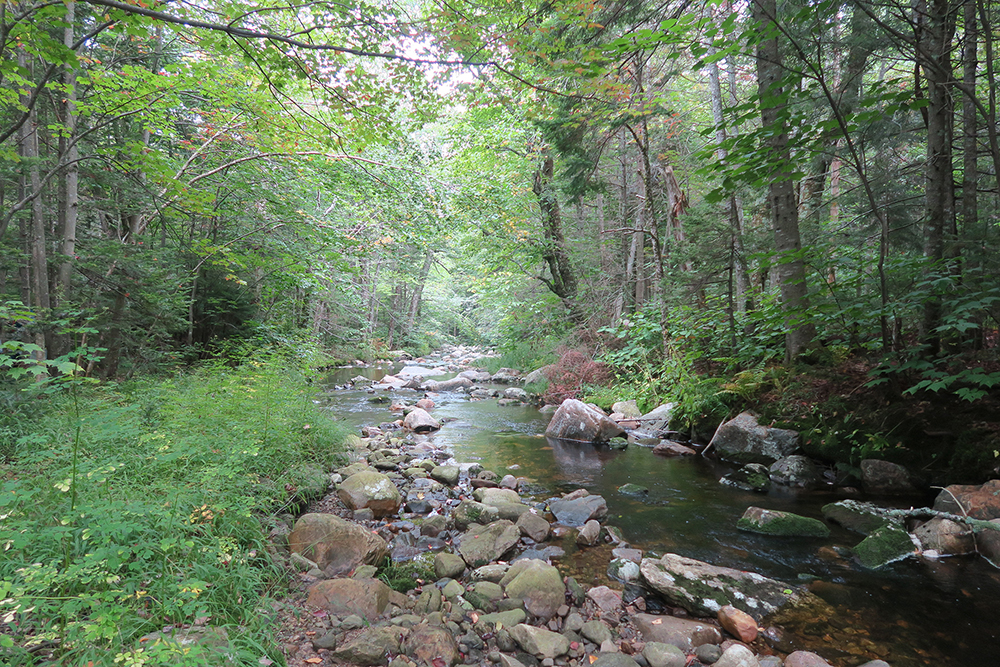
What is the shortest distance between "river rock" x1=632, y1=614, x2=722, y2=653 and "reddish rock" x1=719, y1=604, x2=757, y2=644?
→ 0.10 m

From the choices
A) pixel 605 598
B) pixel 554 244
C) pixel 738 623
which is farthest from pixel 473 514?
pixel 554 244

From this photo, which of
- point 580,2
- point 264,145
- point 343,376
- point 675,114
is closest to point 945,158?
point 580,2

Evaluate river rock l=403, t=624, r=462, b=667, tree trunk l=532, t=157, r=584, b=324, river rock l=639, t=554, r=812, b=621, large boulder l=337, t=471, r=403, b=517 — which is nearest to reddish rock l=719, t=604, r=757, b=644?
river rock l=639, t=554, r=812, b=621

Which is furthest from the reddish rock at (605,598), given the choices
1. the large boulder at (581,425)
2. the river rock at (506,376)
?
the river rock at (506,376)

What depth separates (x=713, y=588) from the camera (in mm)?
3191

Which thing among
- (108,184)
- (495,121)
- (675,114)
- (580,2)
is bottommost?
(108,184)

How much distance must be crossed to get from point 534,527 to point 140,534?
317 cm

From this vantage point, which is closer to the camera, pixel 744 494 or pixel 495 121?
pixel 744 494

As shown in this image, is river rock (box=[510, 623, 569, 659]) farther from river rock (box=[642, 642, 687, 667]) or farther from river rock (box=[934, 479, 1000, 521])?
river rock (box=[934, 479, 1000, 521])

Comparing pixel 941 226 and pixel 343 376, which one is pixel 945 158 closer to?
pixel 941 226

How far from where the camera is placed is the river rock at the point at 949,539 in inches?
142

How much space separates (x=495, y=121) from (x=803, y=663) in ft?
44.4

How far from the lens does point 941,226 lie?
458cm

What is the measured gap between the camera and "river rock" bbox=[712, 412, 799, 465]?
576cm
